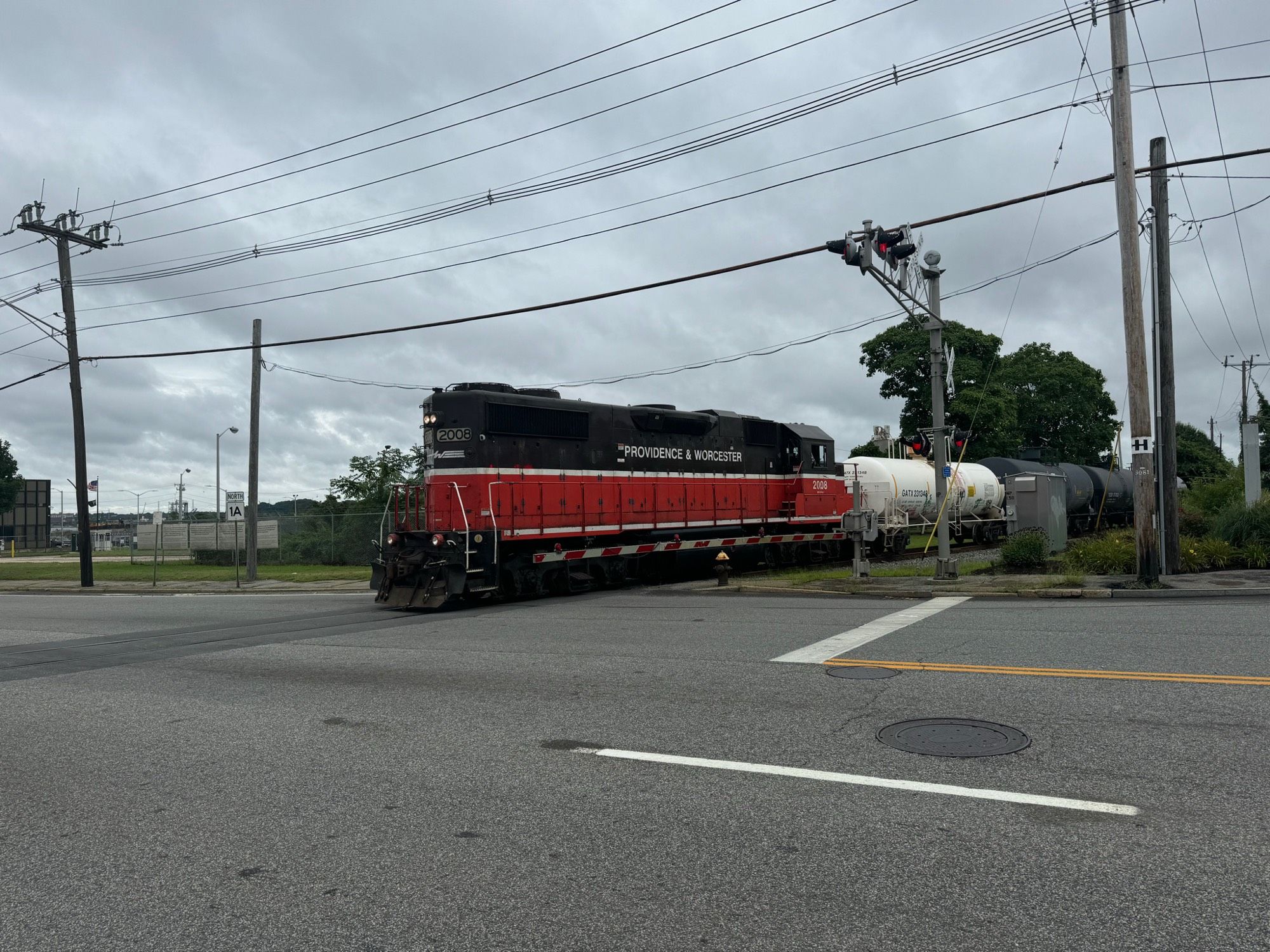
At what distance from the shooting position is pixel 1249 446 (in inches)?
847

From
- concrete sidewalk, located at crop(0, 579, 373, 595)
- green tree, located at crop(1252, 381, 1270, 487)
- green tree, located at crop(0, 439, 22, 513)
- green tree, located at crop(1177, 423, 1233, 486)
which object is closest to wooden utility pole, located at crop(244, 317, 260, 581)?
concrete sidewalk, located at crop(0, 579, 373, 595)

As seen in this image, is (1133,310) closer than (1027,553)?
Yes

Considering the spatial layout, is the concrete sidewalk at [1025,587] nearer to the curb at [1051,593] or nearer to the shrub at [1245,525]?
the curb at [1051,593]

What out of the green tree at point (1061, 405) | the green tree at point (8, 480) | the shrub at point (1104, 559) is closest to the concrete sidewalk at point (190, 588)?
the shrub at point (1104, 559)

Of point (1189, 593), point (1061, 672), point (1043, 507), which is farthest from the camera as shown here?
point (1043, 507)

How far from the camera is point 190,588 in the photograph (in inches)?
1008

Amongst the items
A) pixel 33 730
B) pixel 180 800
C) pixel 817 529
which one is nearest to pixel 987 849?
pixel 180 800

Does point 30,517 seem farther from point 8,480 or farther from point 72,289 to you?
point 72,289

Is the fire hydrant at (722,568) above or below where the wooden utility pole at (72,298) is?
below

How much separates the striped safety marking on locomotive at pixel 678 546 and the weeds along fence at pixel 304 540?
13239 millimetres

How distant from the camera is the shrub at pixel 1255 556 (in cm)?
1669

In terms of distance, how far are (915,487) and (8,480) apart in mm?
105206

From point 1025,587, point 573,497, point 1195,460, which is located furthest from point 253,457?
point 1195,460

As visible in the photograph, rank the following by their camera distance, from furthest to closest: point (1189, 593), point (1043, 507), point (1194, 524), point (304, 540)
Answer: point (304, 540), point (1043, 507), point (1194, 524), point (1189, 593)
